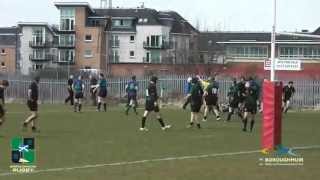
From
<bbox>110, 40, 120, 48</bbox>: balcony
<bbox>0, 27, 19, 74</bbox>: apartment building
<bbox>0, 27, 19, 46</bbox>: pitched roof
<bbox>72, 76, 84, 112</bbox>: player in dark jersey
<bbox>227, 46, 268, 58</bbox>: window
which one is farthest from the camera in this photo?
<bbox>0, 27, 19, 46</bbox>: pitched roof

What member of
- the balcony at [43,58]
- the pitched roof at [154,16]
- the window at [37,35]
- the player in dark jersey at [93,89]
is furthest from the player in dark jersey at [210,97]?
the window at [37,35]

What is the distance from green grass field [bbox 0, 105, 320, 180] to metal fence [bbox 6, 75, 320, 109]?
22.4 meters

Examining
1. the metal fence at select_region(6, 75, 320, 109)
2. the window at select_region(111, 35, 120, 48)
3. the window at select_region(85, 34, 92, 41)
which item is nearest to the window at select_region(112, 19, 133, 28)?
the window at select_region(111, 35, 120, 48)

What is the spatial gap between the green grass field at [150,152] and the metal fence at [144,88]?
73.6 feet

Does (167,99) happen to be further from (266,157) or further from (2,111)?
(266,157)

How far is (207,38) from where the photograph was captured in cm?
11156

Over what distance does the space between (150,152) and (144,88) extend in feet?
118

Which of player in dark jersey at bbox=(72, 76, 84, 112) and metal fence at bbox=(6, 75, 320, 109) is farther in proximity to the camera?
metal fence at bbox=(6, 75, 320, 109)

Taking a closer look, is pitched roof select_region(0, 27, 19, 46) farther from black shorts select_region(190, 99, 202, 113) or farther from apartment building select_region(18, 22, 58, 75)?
black shorts select_region(190, 99, 202, 113)

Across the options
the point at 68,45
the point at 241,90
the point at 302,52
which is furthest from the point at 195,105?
the point at 68,45

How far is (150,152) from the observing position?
58.1 feet

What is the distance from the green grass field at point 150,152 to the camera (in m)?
13.9

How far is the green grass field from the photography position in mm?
13852

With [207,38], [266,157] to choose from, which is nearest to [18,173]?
[266,157]
